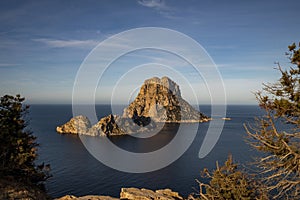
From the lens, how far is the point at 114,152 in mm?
110250

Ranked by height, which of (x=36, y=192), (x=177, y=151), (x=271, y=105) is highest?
(x=271, y=105)

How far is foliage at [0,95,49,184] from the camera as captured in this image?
25312 millimetres

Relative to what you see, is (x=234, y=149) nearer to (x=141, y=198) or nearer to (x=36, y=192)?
(x=141, y=198)

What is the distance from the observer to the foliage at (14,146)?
83.0 feet

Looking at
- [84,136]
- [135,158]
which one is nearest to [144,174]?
[135,158]

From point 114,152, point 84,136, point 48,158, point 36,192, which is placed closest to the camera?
point 36,192

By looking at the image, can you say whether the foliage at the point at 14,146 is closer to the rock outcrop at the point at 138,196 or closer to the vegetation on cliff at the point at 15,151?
the vegetation on cliff at the point at 15,151

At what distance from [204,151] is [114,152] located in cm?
4325

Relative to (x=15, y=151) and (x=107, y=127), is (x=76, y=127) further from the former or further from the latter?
(x=15, y=151)

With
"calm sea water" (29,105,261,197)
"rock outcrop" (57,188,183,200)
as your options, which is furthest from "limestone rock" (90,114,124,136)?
"rock outcrop" (57,188,183,200)

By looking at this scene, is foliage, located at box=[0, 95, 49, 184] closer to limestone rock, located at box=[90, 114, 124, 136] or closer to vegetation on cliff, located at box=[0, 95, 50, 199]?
vegetation on cliff, located at box=[0, 95, 50, 199]

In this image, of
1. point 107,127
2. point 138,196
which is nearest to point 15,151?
point 138,196

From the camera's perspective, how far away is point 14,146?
2645 cm

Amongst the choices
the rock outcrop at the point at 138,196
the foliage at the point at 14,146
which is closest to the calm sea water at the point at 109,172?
the rock outcrop at the point at 138,196
